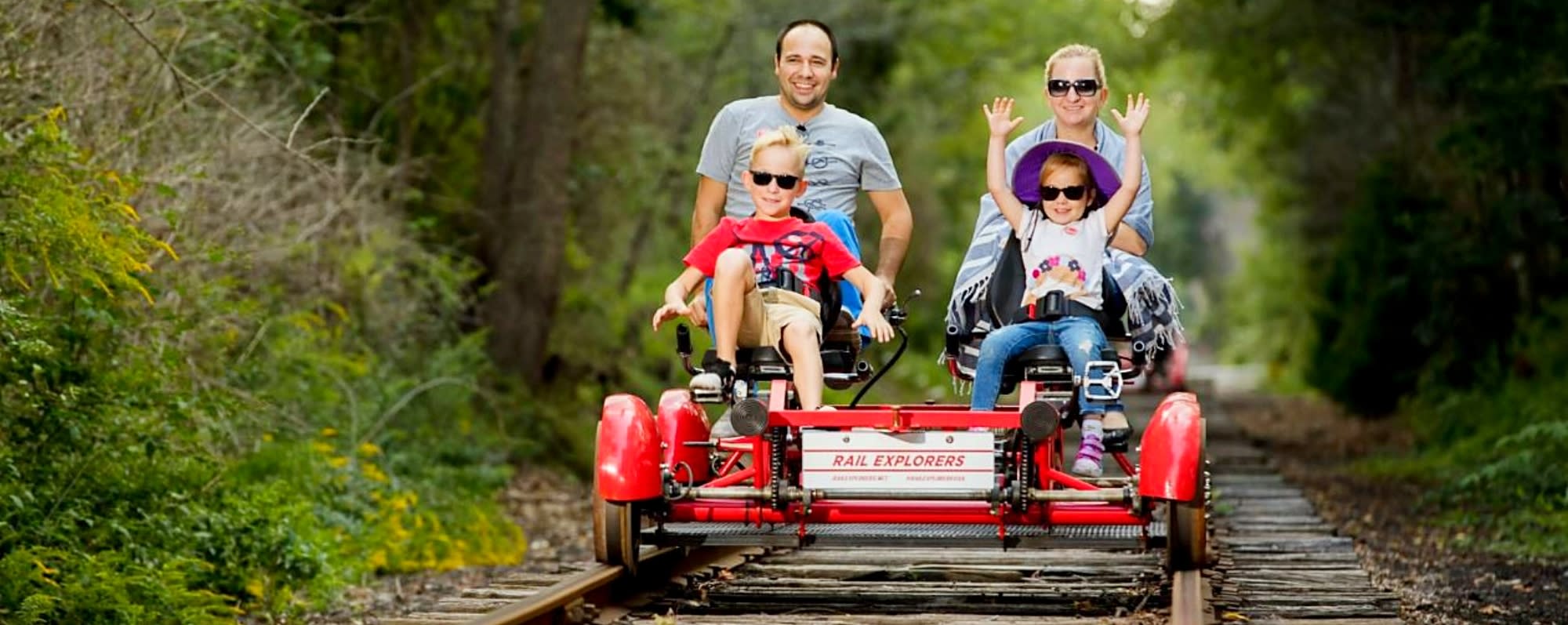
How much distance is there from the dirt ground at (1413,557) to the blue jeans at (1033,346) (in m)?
1.55

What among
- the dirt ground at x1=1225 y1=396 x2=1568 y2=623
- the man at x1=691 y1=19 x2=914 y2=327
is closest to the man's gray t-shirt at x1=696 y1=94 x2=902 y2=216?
the man at x1=691 y1=19 x2=914 y2=327

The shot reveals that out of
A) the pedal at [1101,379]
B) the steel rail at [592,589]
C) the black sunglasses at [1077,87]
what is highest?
the black sunglasses at [1077,87]

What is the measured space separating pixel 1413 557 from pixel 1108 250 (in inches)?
154

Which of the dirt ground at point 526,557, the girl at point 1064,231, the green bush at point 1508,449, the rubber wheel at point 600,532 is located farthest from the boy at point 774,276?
the green bush at point 1508,449

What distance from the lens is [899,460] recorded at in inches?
310

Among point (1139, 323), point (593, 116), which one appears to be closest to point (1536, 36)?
point (593, 116)

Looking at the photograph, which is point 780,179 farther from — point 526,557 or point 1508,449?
point 1508,449

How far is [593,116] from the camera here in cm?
2183

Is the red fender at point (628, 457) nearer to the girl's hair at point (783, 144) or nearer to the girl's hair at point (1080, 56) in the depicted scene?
the girl's hair at point (783, 144)

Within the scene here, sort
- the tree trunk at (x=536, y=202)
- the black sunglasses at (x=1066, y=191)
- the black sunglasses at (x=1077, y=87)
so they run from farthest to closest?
the tree trunk at (x=536, y=202), the black sunglasses at (x=1077, y=87), the black sunglasses at (x=1066, y=191)

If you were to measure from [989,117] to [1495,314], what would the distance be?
1484cm

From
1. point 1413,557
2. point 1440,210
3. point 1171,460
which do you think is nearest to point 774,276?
point 1171,460

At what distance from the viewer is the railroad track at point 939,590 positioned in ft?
25.7

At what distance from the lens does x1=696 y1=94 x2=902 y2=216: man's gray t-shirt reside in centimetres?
908
